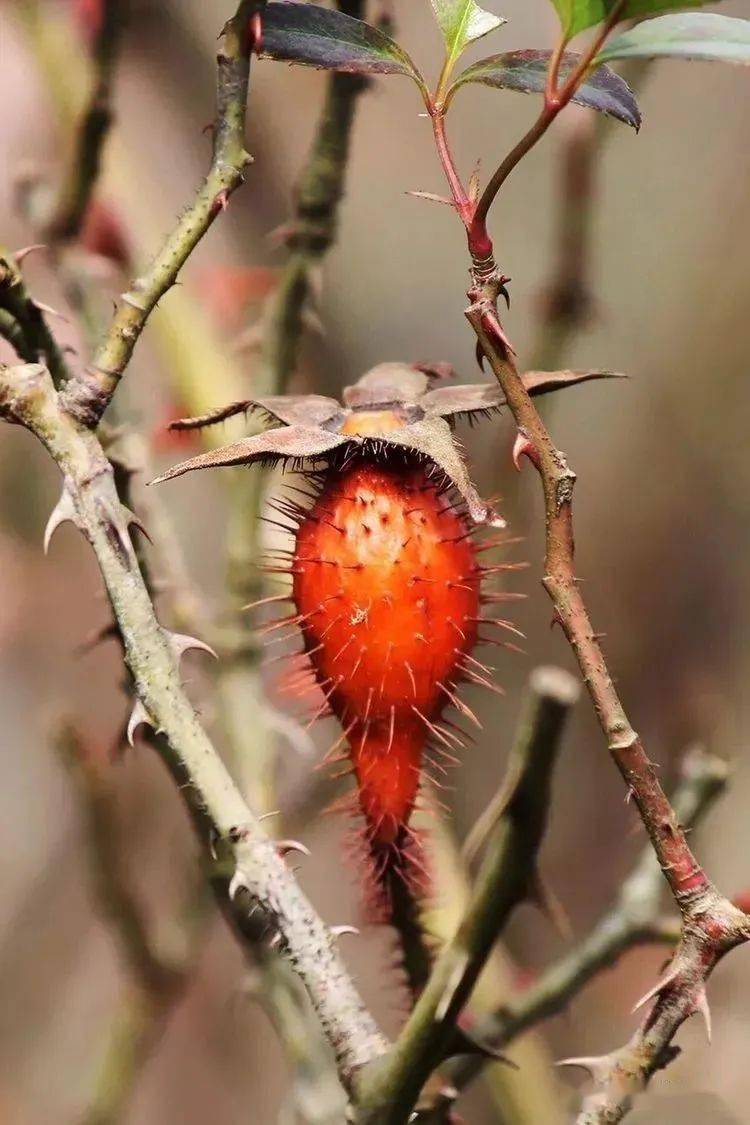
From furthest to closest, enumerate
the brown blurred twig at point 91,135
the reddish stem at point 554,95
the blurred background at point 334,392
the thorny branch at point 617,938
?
the blurred background at point 334,392 < the brown blurred twig at point 91,135 < the thorny branch at point 617,938 < the reddish stem at point 554,95

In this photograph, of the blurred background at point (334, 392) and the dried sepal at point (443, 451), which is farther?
the blurred background at point (334, 392)

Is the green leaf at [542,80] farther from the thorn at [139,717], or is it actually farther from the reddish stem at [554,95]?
the thorn at [139,717]

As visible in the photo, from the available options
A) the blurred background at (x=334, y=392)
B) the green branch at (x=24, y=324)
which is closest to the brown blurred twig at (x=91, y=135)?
the blurred background at (x=334, y=392)

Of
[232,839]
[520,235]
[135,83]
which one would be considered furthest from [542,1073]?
[135,83]

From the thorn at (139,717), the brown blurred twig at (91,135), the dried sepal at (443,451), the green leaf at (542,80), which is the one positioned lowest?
the thorn at (139,717)

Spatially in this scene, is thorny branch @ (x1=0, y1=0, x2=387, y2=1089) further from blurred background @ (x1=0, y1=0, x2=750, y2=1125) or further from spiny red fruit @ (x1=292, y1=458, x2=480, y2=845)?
blurred background @ (x1=0, y1=0, x2=750, y2=1125)

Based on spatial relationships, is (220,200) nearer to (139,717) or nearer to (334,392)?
(139,717)

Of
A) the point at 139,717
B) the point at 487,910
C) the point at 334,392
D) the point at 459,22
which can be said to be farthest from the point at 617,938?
the point at 334,392
